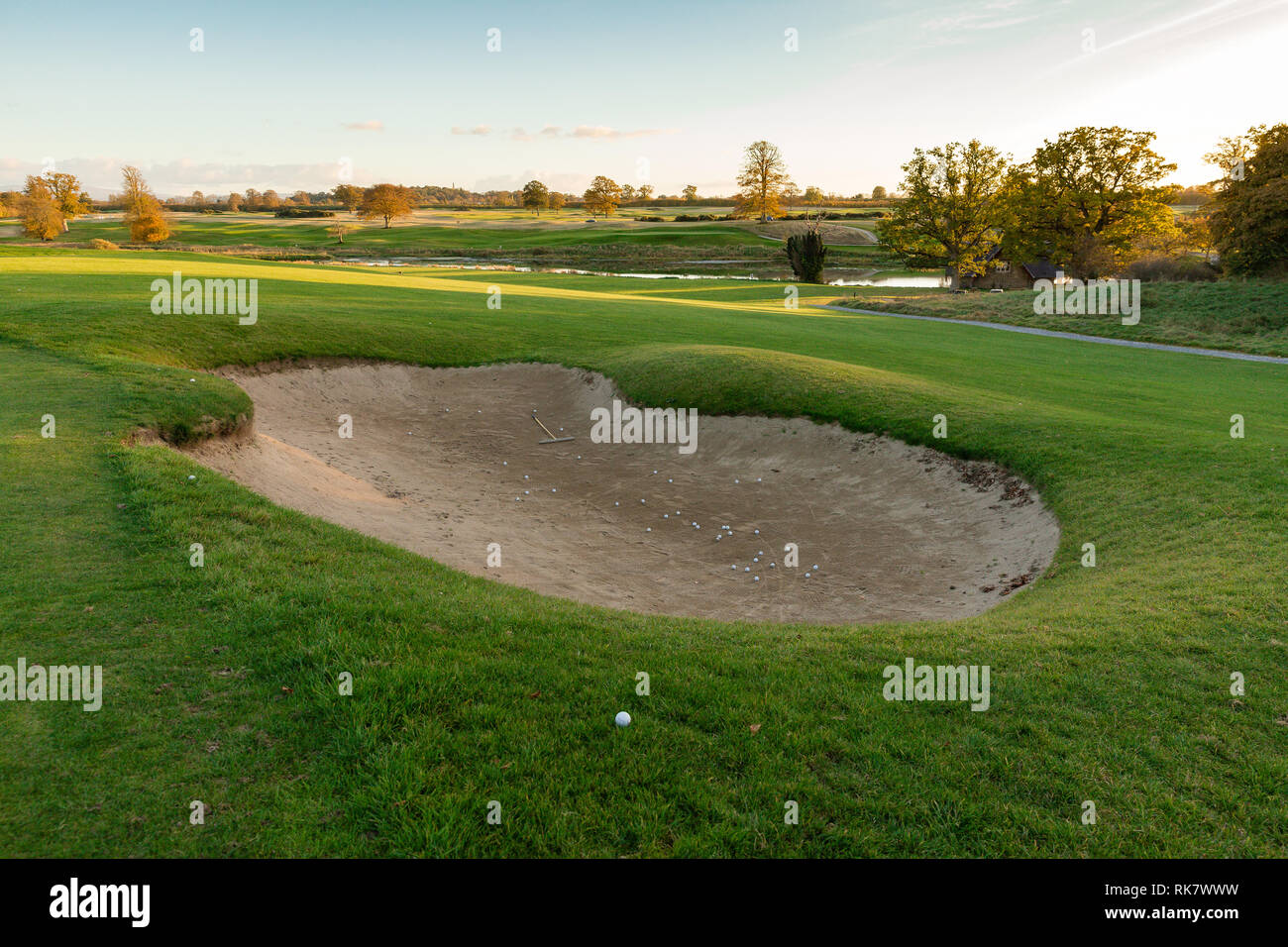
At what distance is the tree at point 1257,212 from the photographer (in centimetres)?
5281

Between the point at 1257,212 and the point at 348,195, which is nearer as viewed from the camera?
the point at 1257,212

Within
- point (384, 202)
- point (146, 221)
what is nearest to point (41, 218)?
point (146, 221)

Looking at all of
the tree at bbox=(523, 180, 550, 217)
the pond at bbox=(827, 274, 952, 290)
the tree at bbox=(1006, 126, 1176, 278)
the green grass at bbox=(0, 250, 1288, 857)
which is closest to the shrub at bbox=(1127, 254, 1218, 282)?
the tree at bbox=(1006, 126, 1176, 278)

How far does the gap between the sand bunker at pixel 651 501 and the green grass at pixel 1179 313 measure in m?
31.9

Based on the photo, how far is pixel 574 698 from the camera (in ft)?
21.3

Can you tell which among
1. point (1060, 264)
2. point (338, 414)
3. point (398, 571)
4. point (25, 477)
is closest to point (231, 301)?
point (338, 414)

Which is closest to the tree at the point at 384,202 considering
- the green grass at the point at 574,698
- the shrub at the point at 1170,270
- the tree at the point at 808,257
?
the tree at the point at 808,257

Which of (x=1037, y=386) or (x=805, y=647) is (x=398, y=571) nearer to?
(x=805, y=647)

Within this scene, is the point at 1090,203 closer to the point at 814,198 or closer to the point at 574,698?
the point at 574,698

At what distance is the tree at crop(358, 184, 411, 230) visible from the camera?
128m

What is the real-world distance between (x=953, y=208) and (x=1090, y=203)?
1291cm

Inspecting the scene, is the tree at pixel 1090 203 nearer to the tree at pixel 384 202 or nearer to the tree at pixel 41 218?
the tree at pixel 384 202

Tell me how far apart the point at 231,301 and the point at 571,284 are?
3594cm
